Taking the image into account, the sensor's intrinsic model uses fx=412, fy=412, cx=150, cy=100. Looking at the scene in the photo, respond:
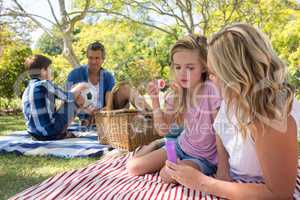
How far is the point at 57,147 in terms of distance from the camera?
415cm

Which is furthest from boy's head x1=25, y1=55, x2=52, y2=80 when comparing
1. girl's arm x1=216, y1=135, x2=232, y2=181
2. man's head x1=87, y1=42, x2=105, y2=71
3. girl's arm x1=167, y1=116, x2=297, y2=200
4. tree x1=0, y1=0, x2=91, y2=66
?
tree x1=0, y1=0, x2=91, y2=66

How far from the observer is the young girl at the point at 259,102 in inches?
58.1

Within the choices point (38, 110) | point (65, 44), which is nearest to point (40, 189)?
point (38, 110)

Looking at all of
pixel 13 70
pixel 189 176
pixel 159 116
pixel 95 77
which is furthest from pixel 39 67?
pixel 13 70

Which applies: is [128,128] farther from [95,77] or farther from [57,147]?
[95,77]

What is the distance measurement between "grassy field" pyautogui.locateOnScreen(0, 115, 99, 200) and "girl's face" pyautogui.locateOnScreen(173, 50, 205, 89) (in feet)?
4.39

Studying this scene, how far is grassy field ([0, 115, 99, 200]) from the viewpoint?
2.93 metres

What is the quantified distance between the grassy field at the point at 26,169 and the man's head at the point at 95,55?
5.70ft

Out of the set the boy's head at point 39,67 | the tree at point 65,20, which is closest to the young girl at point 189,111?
the boy's head at point 39,67

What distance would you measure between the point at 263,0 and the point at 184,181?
9275 millimetres

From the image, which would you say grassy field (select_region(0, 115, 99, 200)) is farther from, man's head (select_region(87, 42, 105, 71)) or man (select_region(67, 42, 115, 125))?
man's head (select_region(87, 42, 105, 71))

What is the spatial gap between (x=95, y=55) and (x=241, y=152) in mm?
3721

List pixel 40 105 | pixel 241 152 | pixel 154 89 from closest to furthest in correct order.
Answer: pixel 241 152 < pixel 154 89 < pixel 40 105

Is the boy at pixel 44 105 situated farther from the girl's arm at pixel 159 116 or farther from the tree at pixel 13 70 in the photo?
the tree at pixel 13 70
